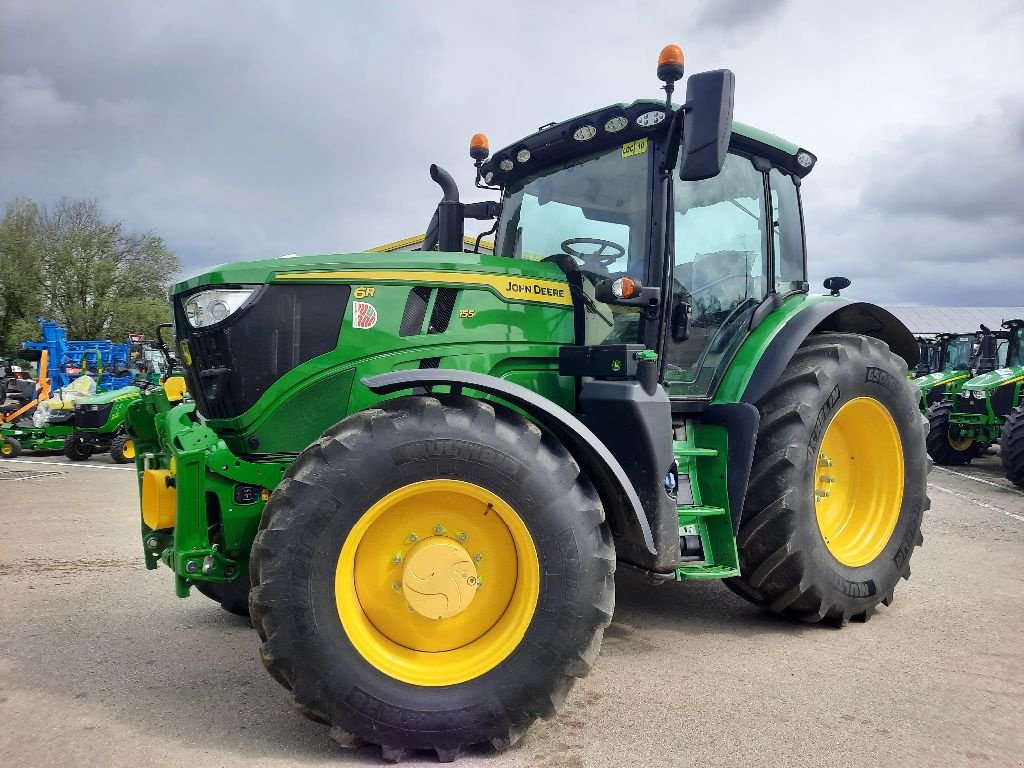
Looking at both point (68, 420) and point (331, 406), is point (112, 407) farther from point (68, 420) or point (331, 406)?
point (331, 406)

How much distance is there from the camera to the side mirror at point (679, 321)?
12.6 ft

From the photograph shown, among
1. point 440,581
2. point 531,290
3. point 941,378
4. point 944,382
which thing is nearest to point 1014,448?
point 944,382

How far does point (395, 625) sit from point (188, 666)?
1260 mm

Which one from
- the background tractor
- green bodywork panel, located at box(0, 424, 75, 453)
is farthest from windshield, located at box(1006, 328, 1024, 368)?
green bodywork panel, located at box(0, 424, 75, 453)

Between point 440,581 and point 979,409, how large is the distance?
12.4m

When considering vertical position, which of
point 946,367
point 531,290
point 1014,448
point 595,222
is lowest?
point 1014,448

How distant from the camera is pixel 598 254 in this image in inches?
153

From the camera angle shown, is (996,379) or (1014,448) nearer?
(1014,448)

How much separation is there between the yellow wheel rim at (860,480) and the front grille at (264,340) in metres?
2.77

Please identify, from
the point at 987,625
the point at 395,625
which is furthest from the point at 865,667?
the point at 395,625

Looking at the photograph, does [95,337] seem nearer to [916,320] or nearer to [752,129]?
[752,129]

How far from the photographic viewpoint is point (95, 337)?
113 ft

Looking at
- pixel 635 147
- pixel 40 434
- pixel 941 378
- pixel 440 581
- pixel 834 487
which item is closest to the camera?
pixel 440 581

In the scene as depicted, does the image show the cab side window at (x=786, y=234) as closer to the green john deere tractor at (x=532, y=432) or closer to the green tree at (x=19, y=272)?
the green john deere tractor at (x=532, y=432)
